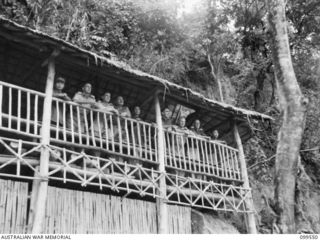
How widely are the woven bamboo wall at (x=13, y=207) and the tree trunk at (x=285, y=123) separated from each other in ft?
13.7

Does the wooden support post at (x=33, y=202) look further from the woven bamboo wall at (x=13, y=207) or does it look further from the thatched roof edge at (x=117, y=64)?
the thatched roof edge at (x=117, y=64)

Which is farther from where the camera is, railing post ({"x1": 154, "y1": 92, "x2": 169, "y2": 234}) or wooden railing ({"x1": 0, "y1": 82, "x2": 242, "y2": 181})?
railing post ({"x1": 154, "y1": 92, "x2": 169, "y2": 234})

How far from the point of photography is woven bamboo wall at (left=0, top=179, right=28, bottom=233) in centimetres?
635

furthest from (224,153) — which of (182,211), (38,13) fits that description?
(38,13)

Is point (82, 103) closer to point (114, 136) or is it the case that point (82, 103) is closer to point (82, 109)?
point (82, 109)

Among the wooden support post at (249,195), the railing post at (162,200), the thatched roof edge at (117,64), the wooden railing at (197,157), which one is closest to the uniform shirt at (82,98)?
the thatched roof edge at (117,64)

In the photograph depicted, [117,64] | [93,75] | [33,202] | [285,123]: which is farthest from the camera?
[93,75]

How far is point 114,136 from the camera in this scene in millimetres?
8375

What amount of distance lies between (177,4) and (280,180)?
11901 mm

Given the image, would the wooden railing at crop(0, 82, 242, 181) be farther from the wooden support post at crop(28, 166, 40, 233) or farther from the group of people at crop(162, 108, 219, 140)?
the wooden support post at crop(28, 166, 40, 233)

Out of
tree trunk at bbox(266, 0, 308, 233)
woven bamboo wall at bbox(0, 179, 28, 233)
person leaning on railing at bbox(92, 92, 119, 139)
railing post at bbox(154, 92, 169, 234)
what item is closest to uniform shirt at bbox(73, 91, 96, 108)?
person leaning on railing at bbox(92, 92, 119, 139)

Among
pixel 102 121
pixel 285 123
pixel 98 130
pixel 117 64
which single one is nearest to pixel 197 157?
pixel 102 121

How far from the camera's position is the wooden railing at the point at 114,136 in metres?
7.47

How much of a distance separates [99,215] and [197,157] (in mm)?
2963
